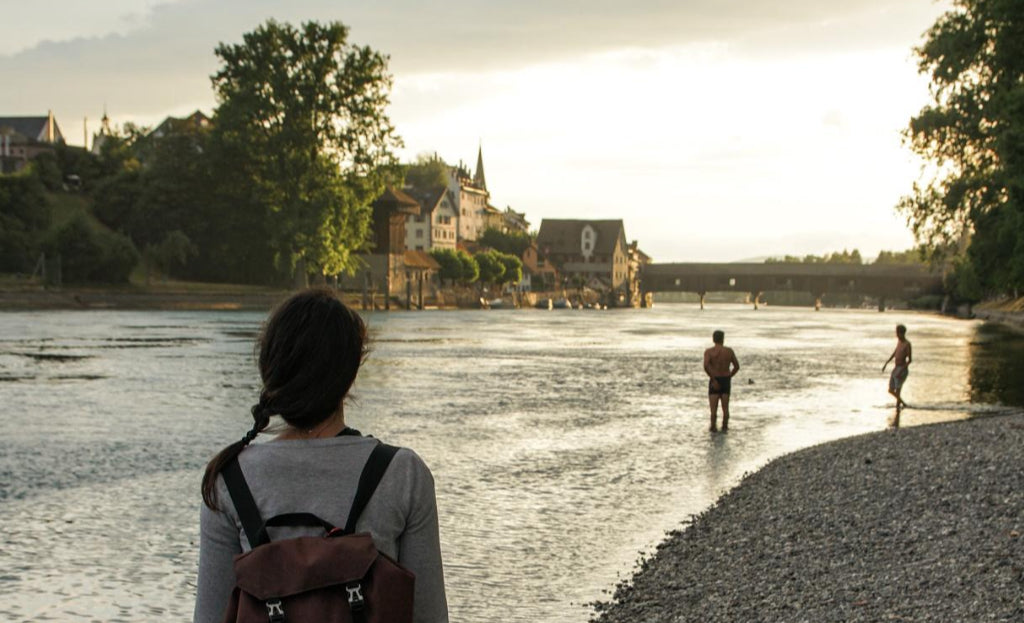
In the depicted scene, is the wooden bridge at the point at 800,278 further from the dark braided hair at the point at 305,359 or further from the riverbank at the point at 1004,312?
the dark braided hair at the point at 305,359

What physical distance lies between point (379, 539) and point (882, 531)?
335 inches

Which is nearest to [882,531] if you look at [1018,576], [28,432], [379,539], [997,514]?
[997,514]

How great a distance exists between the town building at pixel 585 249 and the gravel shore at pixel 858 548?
17605 centimetres

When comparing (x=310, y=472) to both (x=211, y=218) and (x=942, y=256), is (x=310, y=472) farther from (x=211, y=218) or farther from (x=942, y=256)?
(x=211, y=218)

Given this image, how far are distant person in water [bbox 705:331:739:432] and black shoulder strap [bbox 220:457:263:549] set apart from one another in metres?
16.6

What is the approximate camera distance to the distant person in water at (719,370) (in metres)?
19.4

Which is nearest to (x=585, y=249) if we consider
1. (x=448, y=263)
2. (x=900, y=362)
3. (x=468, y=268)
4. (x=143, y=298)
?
(x=468, y=268)

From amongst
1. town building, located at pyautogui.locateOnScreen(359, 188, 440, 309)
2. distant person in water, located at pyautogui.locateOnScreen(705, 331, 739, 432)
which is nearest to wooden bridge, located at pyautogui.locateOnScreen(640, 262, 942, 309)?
town building, located at pyautogui.locateOnScreen(359, 188, 440, 309)

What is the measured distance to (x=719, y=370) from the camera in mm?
19844

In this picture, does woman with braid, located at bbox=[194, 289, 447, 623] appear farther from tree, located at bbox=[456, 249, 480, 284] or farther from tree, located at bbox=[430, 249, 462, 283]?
tree, located at bbox=[456, 249, 480, 284]

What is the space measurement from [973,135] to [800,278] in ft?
411

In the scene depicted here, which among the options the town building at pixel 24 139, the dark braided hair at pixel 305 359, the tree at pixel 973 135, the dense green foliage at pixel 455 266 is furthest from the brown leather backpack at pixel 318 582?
the dense green foliage at pixel 455 266

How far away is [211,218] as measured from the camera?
9512 centimetres

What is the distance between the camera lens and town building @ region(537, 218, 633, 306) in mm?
192250
